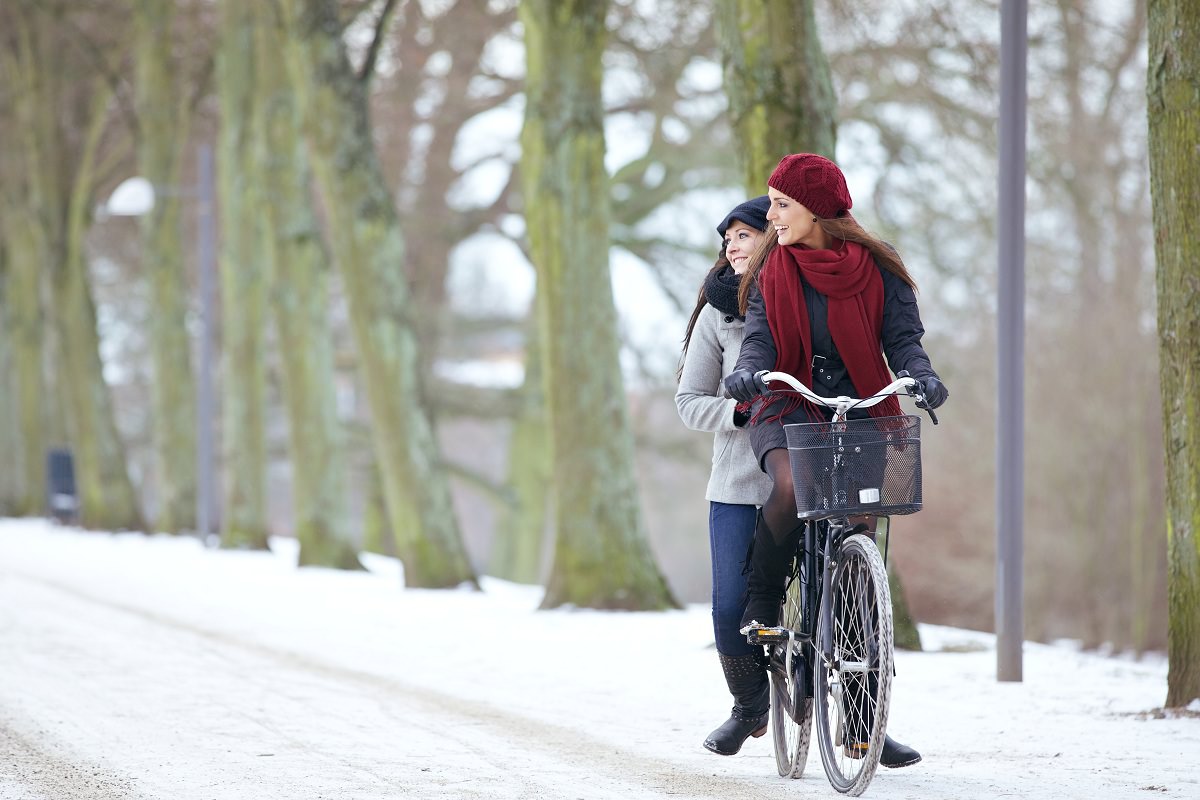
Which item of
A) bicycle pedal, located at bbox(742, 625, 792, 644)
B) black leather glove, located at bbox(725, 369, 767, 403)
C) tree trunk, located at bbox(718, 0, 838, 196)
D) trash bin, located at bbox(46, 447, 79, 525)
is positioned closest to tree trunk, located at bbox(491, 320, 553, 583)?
trash bin, located at bbox(46, 447, 79, 525)

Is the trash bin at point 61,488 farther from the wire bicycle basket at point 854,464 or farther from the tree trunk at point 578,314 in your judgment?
the wire bicycle basket at point 854,464

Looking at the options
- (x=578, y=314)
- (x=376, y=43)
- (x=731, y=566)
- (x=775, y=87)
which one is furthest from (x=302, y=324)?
(x=731, y=566)

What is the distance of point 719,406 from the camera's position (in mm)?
→ 5984

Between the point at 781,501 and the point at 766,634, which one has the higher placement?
the point at 781,501

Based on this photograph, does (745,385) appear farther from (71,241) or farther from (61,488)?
(61,488)

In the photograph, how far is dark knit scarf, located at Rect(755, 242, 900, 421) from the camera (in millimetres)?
5719

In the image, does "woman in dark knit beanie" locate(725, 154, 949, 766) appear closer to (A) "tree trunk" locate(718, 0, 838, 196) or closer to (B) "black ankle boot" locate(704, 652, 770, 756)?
(B) "black ankle boot" locate(704, 652, 770, 756)

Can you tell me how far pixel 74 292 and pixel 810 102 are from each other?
18.5 metres

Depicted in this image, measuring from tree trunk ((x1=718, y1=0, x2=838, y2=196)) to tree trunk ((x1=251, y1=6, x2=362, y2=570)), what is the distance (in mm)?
8935

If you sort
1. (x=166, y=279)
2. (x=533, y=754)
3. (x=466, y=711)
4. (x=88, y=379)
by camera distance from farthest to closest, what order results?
(x=88, y=379) < (x=166, y=279) < (x=466, y=711) < (x=533, y=754)

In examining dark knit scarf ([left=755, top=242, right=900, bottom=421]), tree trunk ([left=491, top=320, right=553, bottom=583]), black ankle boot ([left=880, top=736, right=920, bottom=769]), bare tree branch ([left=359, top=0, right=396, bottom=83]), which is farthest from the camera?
tree trunk ([left=491, top=320, right=553, bottom=583])

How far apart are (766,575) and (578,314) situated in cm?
701

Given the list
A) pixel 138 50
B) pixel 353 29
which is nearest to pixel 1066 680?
pixel 353 29

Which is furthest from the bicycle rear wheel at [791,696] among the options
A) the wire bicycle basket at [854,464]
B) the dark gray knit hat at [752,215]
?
the dark gray knit hat at [752,215]
